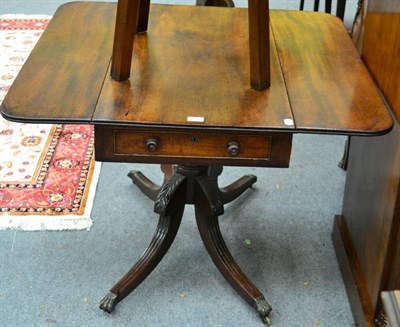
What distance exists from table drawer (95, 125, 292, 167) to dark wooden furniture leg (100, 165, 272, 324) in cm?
36

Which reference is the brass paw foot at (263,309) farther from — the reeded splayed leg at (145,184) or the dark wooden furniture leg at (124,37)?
the dark wooden furniture leg at (124,37)

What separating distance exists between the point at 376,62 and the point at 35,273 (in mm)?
1121

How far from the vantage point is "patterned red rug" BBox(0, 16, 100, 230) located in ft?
6.55

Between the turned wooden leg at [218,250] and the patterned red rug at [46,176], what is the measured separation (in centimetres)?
45

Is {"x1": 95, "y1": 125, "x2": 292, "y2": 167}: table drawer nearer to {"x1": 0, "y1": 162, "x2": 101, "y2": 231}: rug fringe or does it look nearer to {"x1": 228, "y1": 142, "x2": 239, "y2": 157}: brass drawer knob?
{"x1": 228, "y1": 142, "x2": 239, "y2": 157}: brass drawer knob

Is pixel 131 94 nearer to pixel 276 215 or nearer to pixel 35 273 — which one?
pixel 35 273

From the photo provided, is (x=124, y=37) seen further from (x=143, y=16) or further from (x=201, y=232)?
(x=201, y=232)

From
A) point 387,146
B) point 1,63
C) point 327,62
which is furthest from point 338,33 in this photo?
point 1,63

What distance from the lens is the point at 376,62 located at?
1.46 meters

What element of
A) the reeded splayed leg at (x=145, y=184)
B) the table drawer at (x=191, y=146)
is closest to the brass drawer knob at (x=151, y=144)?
the table drawer at (x=191, y=146)

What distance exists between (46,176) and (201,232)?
0.73 m

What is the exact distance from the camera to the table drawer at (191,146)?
1.29 metres

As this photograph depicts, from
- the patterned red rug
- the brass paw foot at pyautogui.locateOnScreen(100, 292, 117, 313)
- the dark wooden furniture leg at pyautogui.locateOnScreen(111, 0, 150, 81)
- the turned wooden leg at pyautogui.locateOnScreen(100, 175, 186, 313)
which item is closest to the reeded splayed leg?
the patterned red rug

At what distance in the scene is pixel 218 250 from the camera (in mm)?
1738
